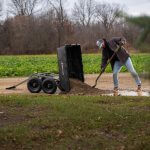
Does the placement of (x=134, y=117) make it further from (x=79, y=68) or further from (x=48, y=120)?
(x=79, y=68)

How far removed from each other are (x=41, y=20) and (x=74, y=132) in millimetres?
62926

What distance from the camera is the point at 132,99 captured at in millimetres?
10172

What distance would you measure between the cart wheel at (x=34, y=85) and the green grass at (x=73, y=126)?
5.18 meters

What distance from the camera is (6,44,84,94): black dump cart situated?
13320 mm

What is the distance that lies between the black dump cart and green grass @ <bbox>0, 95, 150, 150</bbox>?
14.8ft

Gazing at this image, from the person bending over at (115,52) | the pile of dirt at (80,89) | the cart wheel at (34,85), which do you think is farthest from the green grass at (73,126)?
the cart wheel at (34,85)

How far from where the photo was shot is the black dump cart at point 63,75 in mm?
13320

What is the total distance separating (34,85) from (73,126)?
7427 millimetres

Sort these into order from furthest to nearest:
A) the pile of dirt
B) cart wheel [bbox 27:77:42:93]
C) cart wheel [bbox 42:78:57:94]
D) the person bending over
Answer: cart wheel [bbox 27:77:42:93], cart wheel [bbox 42:78:57:94], the pile of dirt, the person bending over

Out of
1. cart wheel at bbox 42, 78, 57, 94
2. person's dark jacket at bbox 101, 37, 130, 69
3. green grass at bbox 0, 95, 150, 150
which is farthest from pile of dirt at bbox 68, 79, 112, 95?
green grass at bbox 0, 95, 150, 150

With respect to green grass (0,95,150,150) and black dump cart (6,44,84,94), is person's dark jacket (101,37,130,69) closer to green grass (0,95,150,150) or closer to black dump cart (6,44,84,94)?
black dump cart (6,44,84,94)

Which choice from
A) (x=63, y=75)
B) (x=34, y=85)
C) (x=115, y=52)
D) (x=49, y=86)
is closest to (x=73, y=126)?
(x=115, y=52)

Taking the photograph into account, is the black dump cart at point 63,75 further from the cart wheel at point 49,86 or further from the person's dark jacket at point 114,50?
the person's dark jacket at point 114,50

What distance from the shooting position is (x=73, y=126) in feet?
22.9
